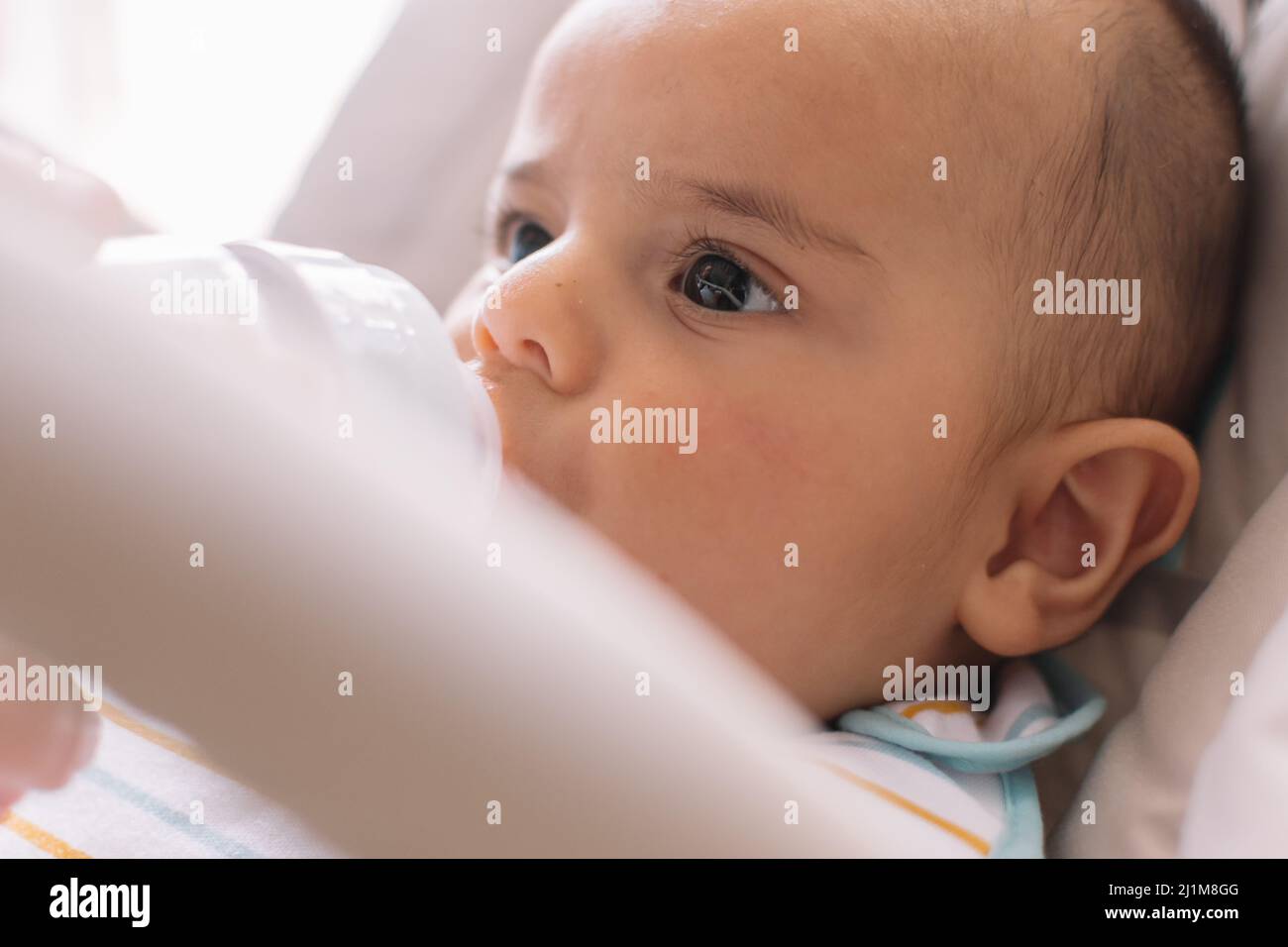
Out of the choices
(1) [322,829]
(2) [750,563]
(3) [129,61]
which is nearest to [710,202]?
(2) [750,563]

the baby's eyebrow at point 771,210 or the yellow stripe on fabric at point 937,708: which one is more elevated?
the baby's eyebrow at point 771,210

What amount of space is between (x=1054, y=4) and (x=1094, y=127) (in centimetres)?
9

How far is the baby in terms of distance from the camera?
74 cm

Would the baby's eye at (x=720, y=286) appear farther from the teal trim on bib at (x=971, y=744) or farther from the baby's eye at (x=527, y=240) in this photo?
the teal trim on bib at (x=971, y=744)

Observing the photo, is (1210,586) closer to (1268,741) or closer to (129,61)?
(1268,741)

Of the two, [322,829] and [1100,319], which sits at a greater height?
[1100,319]

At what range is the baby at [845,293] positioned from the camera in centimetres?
74

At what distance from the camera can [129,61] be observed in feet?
6.24

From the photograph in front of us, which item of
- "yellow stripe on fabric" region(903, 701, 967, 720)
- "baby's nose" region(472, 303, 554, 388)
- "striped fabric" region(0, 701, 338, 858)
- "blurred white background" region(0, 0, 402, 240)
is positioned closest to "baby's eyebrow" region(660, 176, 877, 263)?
"baby's nose" region(472, 303, 554, 388)

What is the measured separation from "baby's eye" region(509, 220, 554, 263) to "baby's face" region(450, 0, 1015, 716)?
4.1 inches

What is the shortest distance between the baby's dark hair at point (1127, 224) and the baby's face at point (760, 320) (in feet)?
0.11

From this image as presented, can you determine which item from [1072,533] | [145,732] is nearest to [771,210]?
[1072,533]

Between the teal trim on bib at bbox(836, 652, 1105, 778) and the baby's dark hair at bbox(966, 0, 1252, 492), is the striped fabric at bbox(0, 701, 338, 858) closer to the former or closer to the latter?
the teal trim on bib at bbox(836, 652, 1105, 778)

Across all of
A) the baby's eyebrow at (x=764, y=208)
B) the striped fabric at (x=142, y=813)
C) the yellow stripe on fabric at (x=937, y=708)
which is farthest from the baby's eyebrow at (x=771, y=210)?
the striped fabric at (x=142, y=813)
